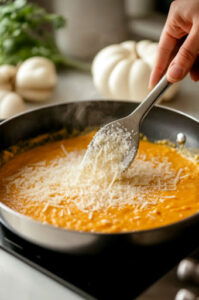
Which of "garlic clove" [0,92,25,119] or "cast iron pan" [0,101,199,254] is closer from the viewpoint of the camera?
"cast iron pan" [0,101,199,254]

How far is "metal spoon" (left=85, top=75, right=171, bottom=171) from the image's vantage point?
1.25 meters

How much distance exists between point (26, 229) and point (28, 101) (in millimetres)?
965

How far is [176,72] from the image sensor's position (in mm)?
1204

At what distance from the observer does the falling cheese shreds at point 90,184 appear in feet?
3.82

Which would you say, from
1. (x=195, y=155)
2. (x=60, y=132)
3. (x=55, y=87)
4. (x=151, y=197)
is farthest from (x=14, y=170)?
(x=55, y=87)

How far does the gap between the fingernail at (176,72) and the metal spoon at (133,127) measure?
41mm

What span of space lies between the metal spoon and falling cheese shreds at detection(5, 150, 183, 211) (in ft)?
0.15

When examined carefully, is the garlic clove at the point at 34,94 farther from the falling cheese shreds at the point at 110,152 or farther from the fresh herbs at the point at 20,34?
the falling cheese shreds at the point at 110,152

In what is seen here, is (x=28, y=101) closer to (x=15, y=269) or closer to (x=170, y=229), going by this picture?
(x=15, y=269)

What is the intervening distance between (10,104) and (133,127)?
0.55 m

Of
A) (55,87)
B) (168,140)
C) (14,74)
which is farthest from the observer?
(55,87)

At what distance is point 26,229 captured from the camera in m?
0.95

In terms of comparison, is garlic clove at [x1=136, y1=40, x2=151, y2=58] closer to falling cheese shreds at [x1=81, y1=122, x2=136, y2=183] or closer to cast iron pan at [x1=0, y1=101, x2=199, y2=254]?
cast iron pan at [x1=0, y1=101, x2=199, y2=254]

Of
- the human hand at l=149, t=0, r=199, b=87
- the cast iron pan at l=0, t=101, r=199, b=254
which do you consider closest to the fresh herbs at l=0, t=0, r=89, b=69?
the cast iron pan at l=0, t=101, r=199, b=254
